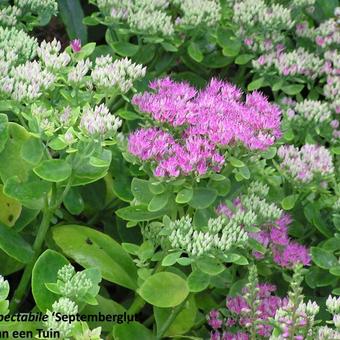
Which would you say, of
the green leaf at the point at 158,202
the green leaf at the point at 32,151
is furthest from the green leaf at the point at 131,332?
the green leaf at the point at 32,151

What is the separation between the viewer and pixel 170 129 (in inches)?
56.4

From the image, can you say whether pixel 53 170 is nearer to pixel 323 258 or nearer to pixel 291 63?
pixel 323 258

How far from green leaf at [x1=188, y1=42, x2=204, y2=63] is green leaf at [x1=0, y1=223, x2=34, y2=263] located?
71 cm

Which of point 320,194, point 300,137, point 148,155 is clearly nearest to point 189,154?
point 148,155

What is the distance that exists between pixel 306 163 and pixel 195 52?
492 mm

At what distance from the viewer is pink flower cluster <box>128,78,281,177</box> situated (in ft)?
4.37

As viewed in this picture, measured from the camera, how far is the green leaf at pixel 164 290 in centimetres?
137

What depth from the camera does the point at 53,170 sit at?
52.6 inches

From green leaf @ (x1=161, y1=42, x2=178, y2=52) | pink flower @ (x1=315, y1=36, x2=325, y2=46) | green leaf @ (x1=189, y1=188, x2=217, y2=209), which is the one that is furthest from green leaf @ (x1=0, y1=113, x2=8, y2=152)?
pink flower @ (x1=315, y1=36, x2=325, y2=46)

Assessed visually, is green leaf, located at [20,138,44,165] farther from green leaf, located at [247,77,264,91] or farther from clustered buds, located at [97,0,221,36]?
green leaf, located at [247,77,264,91]

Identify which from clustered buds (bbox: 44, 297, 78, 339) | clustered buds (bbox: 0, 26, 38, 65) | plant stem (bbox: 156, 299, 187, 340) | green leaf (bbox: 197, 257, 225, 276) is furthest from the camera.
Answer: clustered buds (bbox: 0, 26, 38, 65)

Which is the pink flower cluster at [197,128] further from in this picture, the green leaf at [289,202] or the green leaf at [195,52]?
the green leaf at [195,52]

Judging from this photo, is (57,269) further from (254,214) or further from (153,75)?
(153,75)

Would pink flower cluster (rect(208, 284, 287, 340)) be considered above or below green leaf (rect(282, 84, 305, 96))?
below
